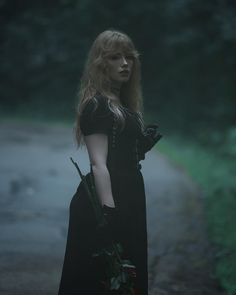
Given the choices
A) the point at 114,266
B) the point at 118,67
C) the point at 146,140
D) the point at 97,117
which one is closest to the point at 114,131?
the point at 97,117

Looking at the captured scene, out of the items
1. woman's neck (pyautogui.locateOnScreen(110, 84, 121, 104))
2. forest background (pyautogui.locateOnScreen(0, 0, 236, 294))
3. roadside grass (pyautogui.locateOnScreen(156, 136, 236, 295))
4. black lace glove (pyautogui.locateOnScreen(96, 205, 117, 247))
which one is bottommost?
black lace glove (pyautogui.locateOnScreen(96, 205, 117, 247))

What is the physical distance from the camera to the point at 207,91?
22.2 m

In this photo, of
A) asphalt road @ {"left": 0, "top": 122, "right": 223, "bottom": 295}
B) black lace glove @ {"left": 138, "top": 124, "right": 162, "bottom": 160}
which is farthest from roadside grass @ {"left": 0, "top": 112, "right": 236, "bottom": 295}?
black lace glove @ {"left": 138, "top": 124, "right": 162, "bottom": 160}

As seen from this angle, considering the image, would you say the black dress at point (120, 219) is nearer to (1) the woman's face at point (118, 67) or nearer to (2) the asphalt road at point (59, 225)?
(1) the woman's face at point (118, 67)

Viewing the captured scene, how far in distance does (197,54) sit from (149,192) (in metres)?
11.6

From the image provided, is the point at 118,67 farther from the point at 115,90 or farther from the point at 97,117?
the point at 97,117

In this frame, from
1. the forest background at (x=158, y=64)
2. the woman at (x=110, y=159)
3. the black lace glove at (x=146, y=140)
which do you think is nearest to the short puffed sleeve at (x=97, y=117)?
the woman at (x=110, y=159)

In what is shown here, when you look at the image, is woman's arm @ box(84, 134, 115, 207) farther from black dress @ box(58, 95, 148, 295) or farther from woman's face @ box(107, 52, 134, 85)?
woman's face @ box(107, 52, 134, 85)

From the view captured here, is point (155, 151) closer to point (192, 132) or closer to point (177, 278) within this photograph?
point (192, 132)

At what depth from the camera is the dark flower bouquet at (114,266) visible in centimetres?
346

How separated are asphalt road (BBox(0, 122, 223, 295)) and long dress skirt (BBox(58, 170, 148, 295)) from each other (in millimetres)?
1535

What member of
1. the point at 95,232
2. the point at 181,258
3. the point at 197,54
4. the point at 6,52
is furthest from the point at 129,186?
the point at 6,52

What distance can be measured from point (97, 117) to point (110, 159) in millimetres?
278

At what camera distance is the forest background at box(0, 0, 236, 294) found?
680 inches
